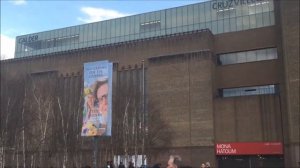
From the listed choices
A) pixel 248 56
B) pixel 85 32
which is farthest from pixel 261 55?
pixel 85 32

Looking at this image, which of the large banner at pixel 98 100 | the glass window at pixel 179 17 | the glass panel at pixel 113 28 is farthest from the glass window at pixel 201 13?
the large banner at pixel 98 100

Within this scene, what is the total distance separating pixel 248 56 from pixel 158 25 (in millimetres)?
16045

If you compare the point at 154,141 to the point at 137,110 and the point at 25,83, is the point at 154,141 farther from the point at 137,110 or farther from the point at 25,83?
the point at 25,83

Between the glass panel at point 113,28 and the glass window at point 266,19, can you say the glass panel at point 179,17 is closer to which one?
the glass panel at point 113,28

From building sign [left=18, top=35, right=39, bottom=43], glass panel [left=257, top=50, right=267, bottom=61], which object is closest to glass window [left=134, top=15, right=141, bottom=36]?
building sign [left=18, top=35, right=39, bottom=43]

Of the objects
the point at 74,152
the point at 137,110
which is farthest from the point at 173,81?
the point at 74,152

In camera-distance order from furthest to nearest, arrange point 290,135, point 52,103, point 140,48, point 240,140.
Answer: point 140,48, point 52,103, point 240,140, point 290,135

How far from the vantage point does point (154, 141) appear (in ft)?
169

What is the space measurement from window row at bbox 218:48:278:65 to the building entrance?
37.6 ft

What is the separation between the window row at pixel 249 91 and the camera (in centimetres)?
5069

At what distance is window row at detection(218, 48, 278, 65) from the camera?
51.7 metres

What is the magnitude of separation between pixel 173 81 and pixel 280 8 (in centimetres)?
1496

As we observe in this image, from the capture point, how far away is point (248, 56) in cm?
5281

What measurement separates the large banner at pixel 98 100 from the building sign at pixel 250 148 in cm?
2785
